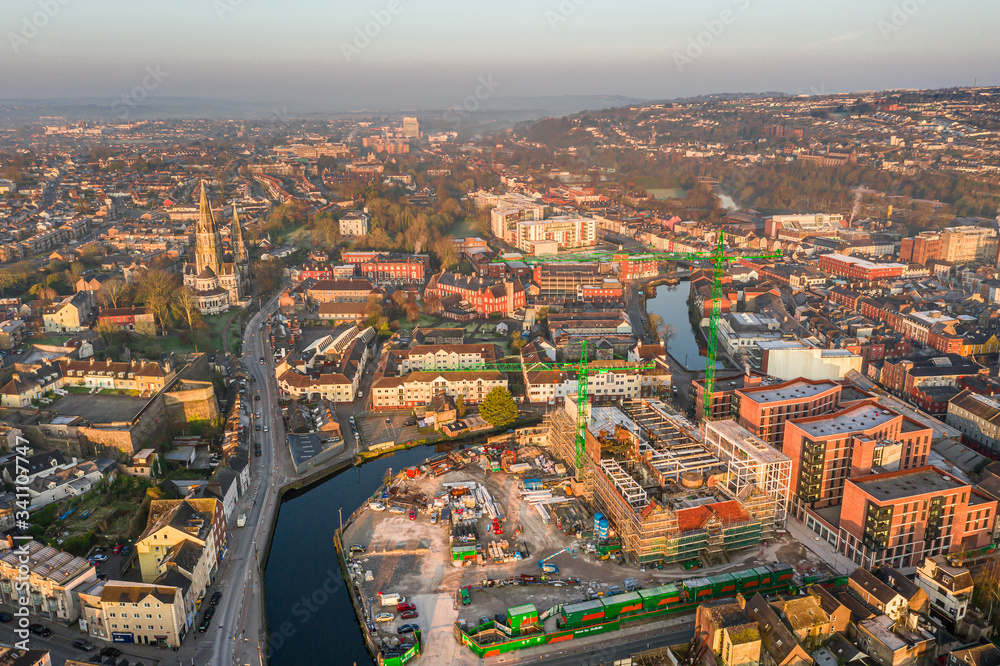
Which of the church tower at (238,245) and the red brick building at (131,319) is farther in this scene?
the church tower at (238,245)

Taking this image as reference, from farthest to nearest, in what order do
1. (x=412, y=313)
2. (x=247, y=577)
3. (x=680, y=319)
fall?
1. (x=680, y=319)
2. (x=412, y=313)
3. (x=247, y=577)

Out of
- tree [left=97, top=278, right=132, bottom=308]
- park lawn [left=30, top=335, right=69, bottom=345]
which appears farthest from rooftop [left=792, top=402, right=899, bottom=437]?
tree [left=97, top=278, right=132, bottom=308]

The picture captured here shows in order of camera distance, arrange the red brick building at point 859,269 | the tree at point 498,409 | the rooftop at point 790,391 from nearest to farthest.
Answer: the rooftop at point 790,391, the tree at point 498,409, the red brick building at point 859,269

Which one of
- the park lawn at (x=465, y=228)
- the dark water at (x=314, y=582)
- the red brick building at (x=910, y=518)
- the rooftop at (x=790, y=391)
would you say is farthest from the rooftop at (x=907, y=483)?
the park lawn at (x=465, y=228)

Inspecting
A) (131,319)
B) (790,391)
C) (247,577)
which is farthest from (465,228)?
(247,577)

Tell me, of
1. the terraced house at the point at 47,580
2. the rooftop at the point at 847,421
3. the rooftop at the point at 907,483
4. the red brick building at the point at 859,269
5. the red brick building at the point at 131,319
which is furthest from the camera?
the red brick building at the point at 859,269

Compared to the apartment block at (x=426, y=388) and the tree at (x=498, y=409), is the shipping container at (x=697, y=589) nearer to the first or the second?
the tree at (x=498, y=409)

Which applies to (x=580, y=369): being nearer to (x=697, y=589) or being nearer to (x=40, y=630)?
(x=697, y=589)
